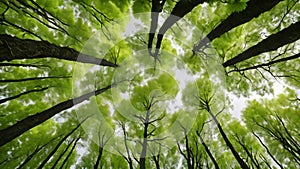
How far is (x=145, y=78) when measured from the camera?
7.41 m

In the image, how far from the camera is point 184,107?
26.1 feet

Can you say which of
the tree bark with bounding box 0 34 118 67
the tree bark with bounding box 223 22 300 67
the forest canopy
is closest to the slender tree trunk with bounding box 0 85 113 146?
the forest canopy

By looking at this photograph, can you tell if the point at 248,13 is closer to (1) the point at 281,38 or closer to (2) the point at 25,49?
(1) the point at 281,38

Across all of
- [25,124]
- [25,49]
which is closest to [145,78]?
[25,124]

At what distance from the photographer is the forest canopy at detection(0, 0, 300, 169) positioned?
3.96 meters

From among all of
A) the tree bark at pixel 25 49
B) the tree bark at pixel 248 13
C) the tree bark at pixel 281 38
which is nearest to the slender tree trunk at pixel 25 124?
the tree bark at pixel 25 49

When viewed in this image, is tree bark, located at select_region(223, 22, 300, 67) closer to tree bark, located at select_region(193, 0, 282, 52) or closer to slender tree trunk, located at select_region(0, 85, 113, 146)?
tree bark, located at select_region(193, 0, 282, 52)

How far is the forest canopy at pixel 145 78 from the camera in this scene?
13.0 ft

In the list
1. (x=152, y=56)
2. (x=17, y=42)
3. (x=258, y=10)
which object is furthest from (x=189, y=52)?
(x=17, y=42)

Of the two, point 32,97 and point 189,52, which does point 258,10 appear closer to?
point 189,52

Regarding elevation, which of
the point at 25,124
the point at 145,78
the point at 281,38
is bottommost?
the point at 25,124

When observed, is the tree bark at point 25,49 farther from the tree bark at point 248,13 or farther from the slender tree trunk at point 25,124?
the tree bark at point 248,13

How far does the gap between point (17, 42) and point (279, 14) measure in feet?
16.9

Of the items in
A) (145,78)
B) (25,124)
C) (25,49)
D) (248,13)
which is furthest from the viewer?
(145,78)
